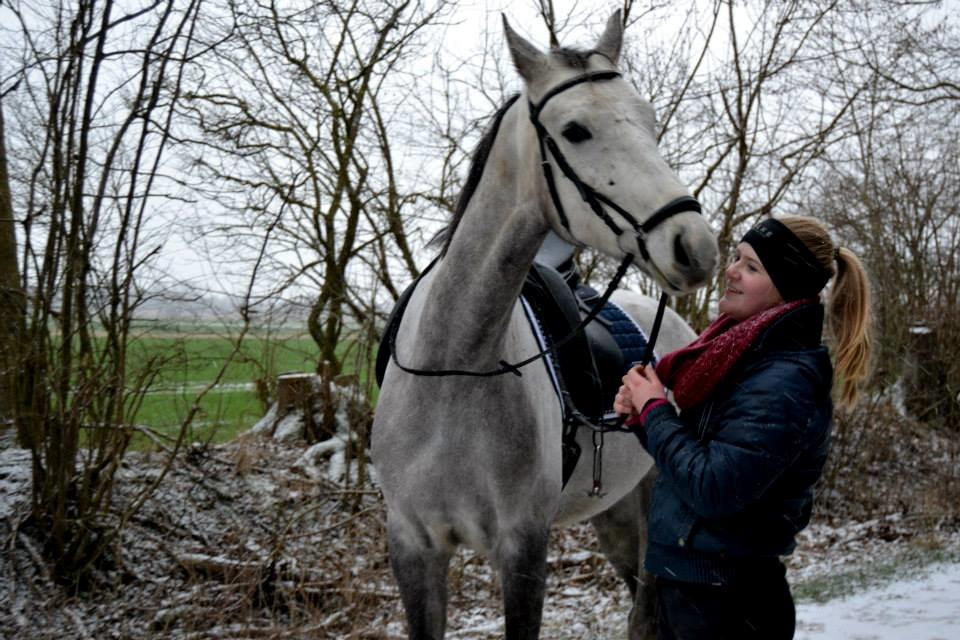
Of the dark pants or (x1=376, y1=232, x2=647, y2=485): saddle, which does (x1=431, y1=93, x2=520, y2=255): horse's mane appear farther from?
the dark pants

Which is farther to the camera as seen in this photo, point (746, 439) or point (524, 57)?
point (524, 57)

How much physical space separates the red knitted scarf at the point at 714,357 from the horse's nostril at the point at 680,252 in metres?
0.21

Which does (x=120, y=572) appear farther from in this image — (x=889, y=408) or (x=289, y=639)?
(x=889, y=408)

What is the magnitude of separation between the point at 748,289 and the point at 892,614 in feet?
11.4

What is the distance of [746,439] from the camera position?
161 centimetres

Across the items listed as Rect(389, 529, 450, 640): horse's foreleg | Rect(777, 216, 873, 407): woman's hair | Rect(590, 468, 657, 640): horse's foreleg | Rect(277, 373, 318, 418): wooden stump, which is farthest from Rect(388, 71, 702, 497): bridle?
Rect(277, 373, 318, 418): wooden stump

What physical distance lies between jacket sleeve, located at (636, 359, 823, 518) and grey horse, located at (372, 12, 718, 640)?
1.59ft

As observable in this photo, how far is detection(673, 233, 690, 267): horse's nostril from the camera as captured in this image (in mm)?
1722

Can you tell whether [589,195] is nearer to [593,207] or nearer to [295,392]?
[593,207]

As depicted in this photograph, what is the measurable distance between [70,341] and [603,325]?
9.22 feet

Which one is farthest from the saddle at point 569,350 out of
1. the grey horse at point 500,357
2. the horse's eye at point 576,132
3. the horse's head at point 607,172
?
the horse's eye at point 576,132

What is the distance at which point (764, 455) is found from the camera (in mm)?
1591

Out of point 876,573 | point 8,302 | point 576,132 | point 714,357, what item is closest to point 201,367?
point 8,302

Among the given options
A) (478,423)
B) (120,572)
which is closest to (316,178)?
(120,572)
